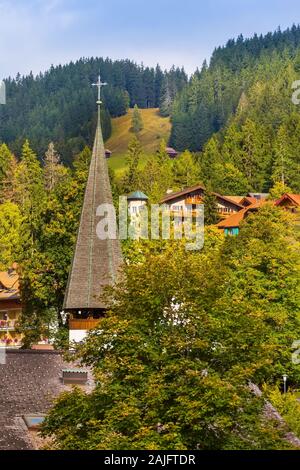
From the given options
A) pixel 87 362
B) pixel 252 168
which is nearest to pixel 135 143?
pixel 252 168

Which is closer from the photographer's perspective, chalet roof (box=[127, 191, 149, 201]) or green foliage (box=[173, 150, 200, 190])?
chalet roof (box=[127, 191, 149, 201])

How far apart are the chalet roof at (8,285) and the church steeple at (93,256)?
4995 centimetres

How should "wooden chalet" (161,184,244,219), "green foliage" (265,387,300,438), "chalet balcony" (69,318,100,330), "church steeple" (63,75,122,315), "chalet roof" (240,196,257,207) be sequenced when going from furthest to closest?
"chalet roof" (240,196,257,207) → "wooden chalet" (161,184,244,219) → "church steeple" (63,75,122,315) → "chalet balcony" (69,318,100,330) → "green foliage" (265,387,300,438)

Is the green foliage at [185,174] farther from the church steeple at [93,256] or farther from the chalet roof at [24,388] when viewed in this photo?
the chalet roof at [24,388]

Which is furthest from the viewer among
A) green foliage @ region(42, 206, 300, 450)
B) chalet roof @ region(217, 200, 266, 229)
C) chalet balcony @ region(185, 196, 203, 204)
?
chalet balcony @ region(185, 196, 203, 204)

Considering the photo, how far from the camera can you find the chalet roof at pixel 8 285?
95250 millimetres

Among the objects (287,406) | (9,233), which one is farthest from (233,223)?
(287,406)

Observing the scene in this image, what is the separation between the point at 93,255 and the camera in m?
42.8

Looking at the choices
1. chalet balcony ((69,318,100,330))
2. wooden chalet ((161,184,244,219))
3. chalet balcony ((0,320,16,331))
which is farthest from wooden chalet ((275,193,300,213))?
chalet balcony ((69,318,100,330))

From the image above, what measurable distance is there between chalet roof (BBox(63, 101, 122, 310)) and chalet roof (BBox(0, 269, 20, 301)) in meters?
50.0

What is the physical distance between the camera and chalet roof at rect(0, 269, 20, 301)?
95.2 meters

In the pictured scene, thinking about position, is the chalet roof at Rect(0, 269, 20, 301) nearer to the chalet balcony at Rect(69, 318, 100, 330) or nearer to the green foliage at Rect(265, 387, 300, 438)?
the chalet balcony at Rect(69, 318, 100, 330)

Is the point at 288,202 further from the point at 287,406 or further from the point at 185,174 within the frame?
the point at 287,406

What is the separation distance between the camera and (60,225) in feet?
212
